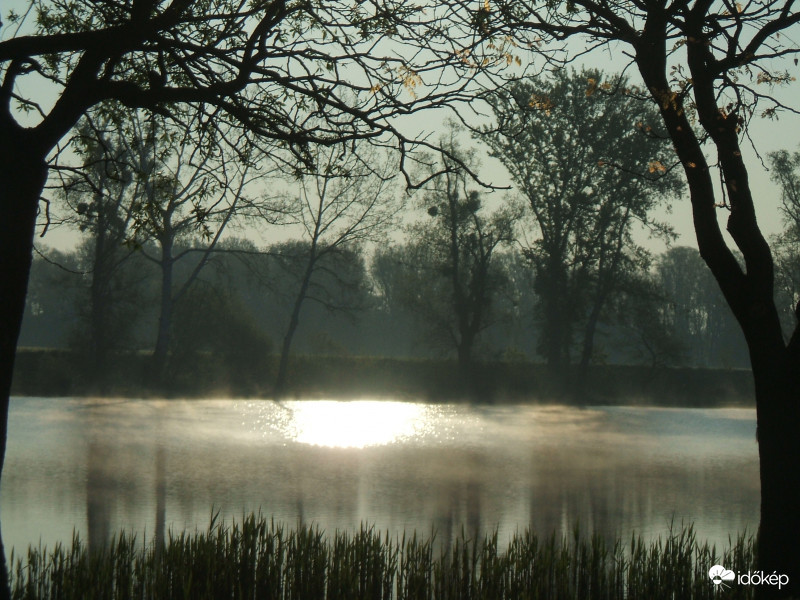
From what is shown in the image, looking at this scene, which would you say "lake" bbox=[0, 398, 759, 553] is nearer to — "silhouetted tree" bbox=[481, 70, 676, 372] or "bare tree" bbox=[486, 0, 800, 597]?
"bare tree" bbox=[486, 0, 800, 597]

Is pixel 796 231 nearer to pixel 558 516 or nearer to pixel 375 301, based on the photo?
pixel 558 516

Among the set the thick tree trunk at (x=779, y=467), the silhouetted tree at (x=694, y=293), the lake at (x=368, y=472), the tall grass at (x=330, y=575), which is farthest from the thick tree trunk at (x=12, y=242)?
the silhouetted tree at (x=694, y=293)

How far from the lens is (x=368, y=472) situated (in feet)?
53.3

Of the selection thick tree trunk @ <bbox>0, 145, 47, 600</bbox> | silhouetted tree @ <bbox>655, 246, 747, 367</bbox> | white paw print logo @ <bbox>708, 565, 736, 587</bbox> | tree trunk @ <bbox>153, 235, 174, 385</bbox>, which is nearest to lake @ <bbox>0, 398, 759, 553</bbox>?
white paw print logo @ <bbox>708, 565, 736, 587</bbox>

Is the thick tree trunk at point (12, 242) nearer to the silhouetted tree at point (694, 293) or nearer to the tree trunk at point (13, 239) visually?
the tree trunk at point (13, 239)

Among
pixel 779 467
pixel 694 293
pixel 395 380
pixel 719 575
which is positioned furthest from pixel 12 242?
pixel 694 293

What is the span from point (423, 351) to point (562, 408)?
109ft

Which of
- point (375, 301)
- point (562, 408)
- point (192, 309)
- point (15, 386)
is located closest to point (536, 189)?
point (562, 408)

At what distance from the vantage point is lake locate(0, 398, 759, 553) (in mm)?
12023

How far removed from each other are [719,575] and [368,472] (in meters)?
9.19

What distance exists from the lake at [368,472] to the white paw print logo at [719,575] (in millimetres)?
1151

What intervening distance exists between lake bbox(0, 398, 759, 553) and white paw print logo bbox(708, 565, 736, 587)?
115 cm

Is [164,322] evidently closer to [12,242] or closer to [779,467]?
[12,242]

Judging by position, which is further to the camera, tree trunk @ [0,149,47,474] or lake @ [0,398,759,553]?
lake @ [0,398,759,553]
